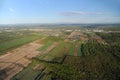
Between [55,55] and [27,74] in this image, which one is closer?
[27,74]

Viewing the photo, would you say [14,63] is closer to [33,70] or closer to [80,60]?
[33,70]

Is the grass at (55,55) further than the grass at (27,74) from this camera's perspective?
Yes

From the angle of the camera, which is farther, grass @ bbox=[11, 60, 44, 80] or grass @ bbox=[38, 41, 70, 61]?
grass @ bbox=[38, 41, 70, 61]

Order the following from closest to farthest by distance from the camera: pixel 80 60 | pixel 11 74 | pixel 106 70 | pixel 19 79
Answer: pixel 19 79
pixel 11 74
pixel 106 70
pixel 80 60

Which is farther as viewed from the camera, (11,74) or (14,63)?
(14,63)

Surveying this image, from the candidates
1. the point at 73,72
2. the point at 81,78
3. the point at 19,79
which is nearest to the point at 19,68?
the point at 19,79

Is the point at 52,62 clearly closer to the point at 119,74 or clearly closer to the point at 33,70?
the point at 33,70

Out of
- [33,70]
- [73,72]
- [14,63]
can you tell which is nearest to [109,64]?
[73,72]

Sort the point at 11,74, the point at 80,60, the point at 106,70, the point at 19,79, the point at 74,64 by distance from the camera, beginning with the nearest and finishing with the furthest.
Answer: the point at 19,79, the point at 11,74, the point at 106,70, the point at 74,64, the point at 80,60

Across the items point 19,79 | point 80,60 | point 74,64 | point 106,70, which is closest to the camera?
point 19,79
